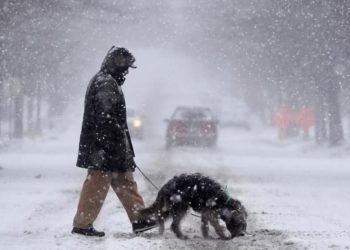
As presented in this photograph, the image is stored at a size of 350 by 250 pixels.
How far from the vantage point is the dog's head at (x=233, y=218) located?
269 inches

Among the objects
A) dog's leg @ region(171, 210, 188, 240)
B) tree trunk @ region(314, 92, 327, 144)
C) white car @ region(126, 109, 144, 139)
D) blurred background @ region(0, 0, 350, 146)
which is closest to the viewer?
dog's leg @ region(171, 210, 188, 240)

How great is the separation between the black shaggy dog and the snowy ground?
0.18m

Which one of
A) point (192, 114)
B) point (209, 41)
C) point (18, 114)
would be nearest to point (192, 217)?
point (192, 114)

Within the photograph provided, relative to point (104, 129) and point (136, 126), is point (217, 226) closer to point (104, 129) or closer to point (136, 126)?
point (104, 129)

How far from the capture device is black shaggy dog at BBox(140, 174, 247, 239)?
6762 millimetres

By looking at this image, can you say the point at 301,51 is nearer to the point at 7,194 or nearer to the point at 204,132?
the point at 204,132

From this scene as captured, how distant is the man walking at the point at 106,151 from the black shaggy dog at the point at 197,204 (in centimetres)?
23

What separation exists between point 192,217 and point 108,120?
2360 millimetres

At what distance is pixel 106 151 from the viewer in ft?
22.2

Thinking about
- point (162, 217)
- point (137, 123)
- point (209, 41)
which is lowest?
point (162, 217)

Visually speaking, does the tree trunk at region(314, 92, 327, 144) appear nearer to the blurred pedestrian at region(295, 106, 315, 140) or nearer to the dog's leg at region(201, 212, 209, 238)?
the blurred pedestrian at region(295, 106, 315, 140)

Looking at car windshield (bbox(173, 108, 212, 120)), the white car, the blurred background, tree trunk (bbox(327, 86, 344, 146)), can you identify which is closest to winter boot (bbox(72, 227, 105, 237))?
the blurred background

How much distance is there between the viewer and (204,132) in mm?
23969

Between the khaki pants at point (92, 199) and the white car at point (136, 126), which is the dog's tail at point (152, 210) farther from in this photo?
the white car at point (136, 126)
